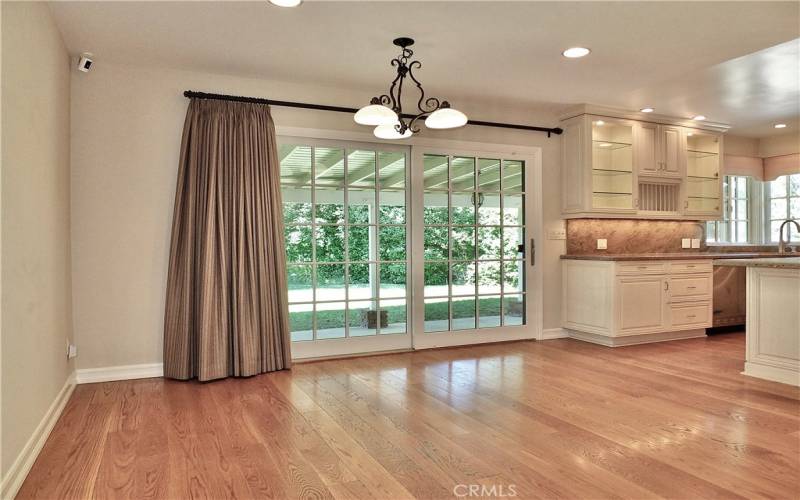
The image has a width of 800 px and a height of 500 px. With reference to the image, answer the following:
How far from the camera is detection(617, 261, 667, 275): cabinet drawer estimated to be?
17.1ft

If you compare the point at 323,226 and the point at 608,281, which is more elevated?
the point at 323,226

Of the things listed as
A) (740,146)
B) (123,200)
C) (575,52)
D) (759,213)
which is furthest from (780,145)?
(123,200)

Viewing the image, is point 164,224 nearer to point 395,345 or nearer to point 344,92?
point 344,92

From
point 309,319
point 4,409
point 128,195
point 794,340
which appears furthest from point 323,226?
A: point 794,340

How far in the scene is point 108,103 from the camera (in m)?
4.02

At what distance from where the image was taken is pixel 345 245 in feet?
15.7

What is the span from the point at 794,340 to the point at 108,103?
5232 mm

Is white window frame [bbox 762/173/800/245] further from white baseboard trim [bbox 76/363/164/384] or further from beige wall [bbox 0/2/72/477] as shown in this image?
beige wall [bbox 0/2/72/477]

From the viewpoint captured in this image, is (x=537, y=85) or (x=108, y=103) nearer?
(x=108, y=103)

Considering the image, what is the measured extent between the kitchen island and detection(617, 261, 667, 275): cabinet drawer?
48.5 inches

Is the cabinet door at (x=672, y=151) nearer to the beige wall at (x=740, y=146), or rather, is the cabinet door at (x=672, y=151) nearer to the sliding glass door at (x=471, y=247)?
the sliding glass door at (x=471, y=247)

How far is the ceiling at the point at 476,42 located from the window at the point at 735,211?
2580 millimetres

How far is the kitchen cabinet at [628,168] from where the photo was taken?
5508 millimetres

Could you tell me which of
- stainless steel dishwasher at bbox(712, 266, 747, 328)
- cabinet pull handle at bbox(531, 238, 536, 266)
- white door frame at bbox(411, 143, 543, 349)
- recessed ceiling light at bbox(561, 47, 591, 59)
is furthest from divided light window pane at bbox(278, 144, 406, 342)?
stainless steel dishwasher at bbox(712, 266, 747, 328)
